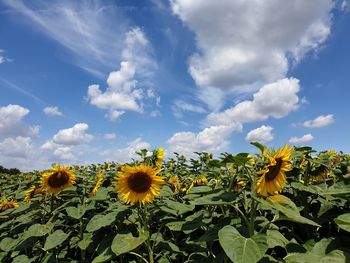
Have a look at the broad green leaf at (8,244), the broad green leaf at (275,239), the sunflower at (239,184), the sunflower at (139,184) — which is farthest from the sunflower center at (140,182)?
the broad green leaf at (8,244)

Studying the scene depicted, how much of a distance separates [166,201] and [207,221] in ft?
1.70

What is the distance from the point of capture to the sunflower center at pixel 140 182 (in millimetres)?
4148

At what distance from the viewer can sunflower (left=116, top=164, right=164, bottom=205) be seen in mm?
4141

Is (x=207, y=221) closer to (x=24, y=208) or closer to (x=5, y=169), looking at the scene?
(x=24, y=208)

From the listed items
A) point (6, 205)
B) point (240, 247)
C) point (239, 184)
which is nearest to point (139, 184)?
point (239, 184)

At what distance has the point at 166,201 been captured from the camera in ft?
13.6

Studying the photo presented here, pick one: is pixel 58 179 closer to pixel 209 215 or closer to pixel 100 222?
pixel 100 222

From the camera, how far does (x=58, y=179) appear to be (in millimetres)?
4992

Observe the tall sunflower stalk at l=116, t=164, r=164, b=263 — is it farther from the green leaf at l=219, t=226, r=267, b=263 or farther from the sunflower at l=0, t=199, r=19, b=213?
the sunflower at l=0, t=199, r=19, b=213

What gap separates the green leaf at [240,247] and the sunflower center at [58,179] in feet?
8.95

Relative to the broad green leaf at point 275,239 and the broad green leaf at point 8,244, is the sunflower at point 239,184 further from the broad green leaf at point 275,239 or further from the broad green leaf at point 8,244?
the broad green leaf at point 8,244

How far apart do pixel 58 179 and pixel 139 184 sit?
1.35 m

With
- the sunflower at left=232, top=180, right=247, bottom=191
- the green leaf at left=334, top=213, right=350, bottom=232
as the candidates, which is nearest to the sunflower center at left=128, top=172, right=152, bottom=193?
the sunflower at left=232, top=180, right=247, bottom=191

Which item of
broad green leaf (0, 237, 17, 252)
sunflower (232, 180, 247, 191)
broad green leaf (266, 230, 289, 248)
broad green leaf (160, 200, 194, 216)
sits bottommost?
broad green leaf (0, 237, 17, 252)
